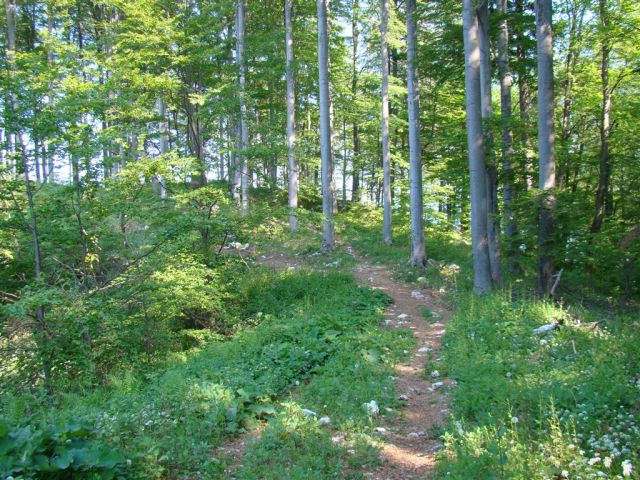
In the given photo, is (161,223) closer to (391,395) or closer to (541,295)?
(391,395)

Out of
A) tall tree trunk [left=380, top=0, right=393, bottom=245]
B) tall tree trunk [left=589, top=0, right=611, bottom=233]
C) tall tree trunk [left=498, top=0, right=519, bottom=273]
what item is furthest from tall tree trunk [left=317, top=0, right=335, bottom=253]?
tall tree trunk [left=589, top=0, right=611, bottom=233]

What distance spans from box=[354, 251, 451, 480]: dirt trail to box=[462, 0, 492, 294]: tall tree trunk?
1361 mm

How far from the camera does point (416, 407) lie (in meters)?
5.46

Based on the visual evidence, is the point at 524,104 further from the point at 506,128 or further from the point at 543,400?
the point at 543,400

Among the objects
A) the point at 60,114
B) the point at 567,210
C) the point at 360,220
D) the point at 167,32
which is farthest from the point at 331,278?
the point at 360,220

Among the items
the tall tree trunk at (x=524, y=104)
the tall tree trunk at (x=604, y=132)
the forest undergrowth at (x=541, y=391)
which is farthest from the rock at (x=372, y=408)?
the tall tree trunk at (x=604, y=132)

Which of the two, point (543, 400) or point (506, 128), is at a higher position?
point (506, 128)

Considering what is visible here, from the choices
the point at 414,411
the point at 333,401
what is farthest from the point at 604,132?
the point at 333,401

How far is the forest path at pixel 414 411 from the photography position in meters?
4.16

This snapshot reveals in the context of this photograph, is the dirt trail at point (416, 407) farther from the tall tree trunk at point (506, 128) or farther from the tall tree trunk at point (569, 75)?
the tall tree trunk at point (569, 75)

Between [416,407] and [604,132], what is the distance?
10.6 meters

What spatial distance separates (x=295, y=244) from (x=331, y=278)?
6767 mm

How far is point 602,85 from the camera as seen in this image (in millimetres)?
12719

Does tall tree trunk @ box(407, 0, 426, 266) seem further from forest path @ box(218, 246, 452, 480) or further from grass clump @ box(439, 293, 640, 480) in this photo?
grass clump @ box(439, 293, 640, 480)
